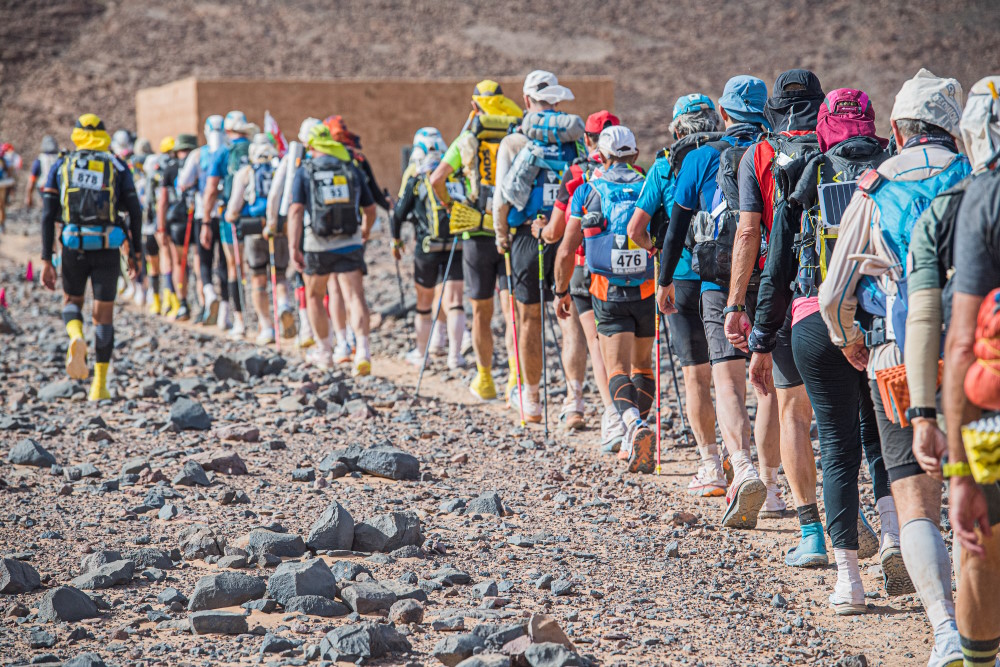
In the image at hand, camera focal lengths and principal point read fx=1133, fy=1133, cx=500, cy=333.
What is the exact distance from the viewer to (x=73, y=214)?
9266 mm

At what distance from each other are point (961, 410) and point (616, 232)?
13.0 feet

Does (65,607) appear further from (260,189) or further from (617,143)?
(260,189)

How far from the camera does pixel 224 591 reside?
177 inches

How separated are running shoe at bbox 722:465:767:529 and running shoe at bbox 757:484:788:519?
0.85ft

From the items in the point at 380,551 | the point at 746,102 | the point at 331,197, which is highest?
the point at 746,102

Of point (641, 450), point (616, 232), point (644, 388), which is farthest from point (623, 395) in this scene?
point (616, 232)

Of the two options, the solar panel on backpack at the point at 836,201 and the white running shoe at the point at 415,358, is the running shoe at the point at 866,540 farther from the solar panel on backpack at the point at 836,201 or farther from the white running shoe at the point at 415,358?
the white running shoe at the point at 415,358

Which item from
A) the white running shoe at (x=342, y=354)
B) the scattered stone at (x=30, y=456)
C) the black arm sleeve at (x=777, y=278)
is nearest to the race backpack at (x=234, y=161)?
the white running shoe at (x=342, y=354)

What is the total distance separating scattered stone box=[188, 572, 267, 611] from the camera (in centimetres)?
446

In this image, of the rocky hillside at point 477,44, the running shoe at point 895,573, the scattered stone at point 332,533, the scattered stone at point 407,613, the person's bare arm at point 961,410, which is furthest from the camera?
the rocky hillside at point 477,44

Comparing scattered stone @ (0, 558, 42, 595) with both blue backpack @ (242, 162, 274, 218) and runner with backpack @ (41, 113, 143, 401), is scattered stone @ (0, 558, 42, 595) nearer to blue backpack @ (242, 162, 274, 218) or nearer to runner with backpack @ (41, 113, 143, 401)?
runner with backpack @ (41, 113, 143, 401)

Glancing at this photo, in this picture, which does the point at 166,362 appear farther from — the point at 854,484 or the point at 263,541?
the point at 854,484

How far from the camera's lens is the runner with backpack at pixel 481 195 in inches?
343

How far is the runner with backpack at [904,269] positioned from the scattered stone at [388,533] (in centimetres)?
233
